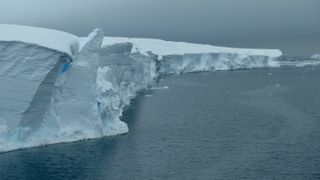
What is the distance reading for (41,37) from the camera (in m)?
22.5

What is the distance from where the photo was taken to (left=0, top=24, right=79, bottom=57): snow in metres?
21.8

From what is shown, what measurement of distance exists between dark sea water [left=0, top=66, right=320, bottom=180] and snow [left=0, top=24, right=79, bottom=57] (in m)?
4.54

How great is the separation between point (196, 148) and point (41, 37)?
860 centimetres

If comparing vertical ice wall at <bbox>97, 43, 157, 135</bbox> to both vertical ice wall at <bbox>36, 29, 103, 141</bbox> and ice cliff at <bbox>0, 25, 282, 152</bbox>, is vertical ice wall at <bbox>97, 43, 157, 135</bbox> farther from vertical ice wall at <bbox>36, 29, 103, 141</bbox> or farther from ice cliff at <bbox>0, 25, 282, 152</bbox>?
vertical ice wall at <bbox>36, 29, 103, 141</bbox>

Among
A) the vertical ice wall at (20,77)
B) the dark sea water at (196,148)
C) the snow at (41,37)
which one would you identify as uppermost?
the snow at (41,37)

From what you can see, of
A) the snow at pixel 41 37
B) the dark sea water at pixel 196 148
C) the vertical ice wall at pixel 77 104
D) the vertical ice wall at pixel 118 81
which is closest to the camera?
the dark sea water at pixel 196 148

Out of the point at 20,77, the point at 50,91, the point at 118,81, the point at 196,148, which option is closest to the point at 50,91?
the point at 50,91

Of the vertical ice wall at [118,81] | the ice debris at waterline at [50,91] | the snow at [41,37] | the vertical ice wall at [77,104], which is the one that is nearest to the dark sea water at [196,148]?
the vertical ice wall at [77,104]

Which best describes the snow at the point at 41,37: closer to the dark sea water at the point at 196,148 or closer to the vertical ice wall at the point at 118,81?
the vertical ice wall at the point at 118,81

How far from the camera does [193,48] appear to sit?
64.5 metres

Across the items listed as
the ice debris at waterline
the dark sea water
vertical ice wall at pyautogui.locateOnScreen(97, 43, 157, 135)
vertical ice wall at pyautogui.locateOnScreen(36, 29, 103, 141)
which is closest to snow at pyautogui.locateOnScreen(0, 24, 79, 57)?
the ice debris at waterline

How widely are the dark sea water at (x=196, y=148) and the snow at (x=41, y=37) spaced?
4.54 metres

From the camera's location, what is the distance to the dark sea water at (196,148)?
18.8 meters

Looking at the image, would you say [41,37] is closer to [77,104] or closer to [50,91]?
[50,91]
